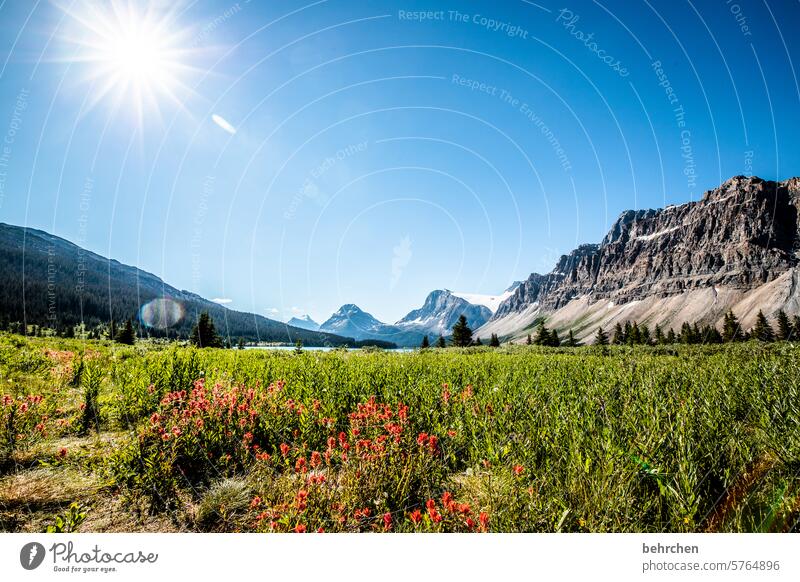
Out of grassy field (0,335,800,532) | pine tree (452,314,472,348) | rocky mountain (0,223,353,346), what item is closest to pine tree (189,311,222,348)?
rocky mountain (0,223,353,346)

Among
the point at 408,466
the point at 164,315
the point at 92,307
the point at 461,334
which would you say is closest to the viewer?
the point at 408,466

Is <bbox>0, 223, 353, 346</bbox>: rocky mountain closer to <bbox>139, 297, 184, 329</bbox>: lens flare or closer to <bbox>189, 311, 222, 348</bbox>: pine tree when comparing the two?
<bbox>139, 297, 184, 329</bbox>: lens flare

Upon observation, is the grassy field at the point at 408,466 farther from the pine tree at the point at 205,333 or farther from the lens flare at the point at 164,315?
the lens flare at the point at 164,315
